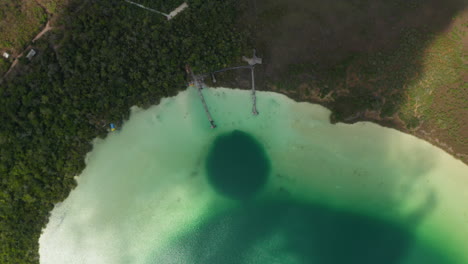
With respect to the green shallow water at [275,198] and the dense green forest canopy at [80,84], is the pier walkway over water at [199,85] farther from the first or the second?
the dense green forest canopy at [80,84]

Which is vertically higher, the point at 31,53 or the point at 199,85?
the point at 31,53

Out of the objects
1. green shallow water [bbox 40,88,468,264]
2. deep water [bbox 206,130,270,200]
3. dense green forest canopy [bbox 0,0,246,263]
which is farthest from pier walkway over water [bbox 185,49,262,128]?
deep water [bbox 206,130,270,200]

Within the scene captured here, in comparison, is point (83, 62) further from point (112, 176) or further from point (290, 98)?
point (290, 98)

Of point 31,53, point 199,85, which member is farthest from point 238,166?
point 31,53

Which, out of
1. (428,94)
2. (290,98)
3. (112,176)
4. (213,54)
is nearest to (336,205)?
(290,98)

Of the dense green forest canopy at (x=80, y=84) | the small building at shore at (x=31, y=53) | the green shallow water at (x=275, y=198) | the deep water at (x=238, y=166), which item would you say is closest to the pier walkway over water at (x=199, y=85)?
the green shallow water at (x=275, y=198)

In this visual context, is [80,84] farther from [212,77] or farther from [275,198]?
[275,198]

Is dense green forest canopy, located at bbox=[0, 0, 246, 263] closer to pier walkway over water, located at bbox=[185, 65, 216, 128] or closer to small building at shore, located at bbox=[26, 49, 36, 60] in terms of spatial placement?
small building at shore, located at bbox=[26, 49, 36, 60]

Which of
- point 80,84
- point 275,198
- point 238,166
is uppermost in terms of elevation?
point 80,84
